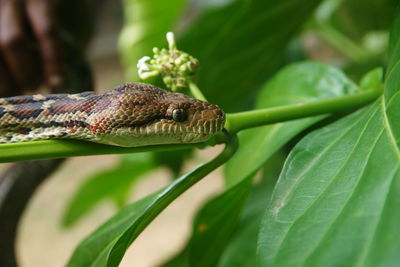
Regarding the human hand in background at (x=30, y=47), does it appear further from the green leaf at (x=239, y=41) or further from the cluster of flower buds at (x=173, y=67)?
the cluster of flower buds at (x=173, y=67)

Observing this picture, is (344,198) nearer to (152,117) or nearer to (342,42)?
(152,117)

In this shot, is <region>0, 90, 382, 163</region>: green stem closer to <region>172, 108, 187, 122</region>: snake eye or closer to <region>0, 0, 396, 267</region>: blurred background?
<region>172, 108, 187, 122</region>: snake eye

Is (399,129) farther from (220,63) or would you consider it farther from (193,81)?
(220,63)

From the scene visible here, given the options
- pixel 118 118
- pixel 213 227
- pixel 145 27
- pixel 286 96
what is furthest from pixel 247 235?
pixel 145 27

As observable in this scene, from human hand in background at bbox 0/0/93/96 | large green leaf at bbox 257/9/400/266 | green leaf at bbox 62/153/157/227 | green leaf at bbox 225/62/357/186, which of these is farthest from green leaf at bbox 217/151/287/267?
human hand in background at bbox 0/0/93/96

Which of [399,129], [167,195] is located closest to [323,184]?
[399,129]
